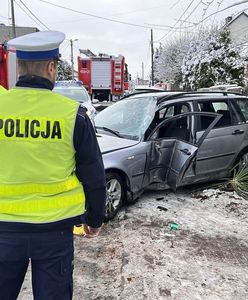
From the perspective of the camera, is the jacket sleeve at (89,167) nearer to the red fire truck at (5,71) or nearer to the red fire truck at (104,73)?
the red fire truck at (5,71)

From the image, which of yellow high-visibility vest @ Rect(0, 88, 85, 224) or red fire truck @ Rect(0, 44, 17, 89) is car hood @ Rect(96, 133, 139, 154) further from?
red fire truck @ Rect(0, 44, 17, 89)

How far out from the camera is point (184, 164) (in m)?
5.49

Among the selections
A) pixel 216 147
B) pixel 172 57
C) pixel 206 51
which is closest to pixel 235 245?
pixel 216 147

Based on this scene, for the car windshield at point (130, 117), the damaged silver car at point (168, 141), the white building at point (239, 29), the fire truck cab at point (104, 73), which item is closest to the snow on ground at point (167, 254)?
the damaged silver car at point (168, 141)

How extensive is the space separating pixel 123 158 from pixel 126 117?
3.60ft

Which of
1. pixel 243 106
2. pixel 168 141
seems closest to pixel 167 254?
pixel 168 141

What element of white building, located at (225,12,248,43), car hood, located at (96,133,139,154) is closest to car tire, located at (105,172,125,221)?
car hood, located at (96,133,139,154)

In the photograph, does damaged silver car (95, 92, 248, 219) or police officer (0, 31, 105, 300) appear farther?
damaged silver car (95, 92, 248, 219)

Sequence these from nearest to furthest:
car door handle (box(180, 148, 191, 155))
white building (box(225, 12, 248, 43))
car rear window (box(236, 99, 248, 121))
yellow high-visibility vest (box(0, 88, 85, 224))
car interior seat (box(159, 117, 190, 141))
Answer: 1. yellow high-visibility vest (box(0, 88, 85, 224))
2. car door handle (box(180, 148, 191, 155))
3. car interior seat (box(159, 117, 190, 141))
4. car rear window (box(236, 99, 248, 121))
5. white building (box(225, 12, 248, 43))

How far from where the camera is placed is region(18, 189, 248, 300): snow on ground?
3.47 m

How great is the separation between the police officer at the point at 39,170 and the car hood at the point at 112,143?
10.3 ft

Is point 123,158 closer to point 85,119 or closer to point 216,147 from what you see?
point 216,147

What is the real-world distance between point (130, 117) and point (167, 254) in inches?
97.3

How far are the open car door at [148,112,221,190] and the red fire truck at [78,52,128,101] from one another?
18.2 m
